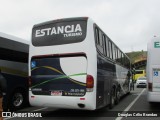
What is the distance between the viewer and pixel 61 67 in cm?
910

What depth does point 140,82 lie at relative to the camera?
3644cm

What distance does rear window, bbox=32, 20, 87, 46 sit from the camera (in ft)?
30.2

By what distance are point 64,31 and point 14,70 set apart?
10.1 ft

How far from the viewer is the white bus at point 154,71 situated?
36.7 feet

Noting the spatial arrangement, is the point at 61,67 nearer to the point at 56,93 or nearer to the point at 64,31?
the point at 56,93

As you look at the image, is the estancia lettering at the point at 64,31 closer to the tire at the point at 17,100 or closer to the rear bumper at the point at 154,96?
the tire at the point at 17,100

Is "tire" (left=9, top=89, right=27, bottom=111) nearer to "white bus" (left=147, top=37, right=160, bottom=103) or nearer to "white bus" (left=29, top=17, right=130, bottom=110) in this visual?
"white bus" (left=29, top=17, right=130, bottom=110)

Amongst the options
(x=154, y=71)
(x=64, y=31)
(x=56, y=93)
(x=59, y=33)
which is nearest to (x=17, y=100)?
(x=56, y=93)

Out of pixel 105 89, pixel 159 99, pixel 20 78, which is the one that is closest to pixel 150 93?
pixel 159 99

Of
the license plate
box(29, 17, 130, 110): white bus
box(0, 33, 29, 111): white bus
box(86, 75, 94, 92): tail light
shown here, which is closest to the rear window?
box(29, 17, 130, 110): white bus

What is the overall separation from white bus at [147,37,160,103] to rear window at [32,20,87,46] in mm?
3774

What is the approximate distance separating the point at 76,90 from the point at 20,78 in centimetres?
371

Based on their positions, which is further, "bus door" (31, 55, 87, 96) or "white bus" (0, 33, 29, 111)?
"white bus" (0, 33, 29, 111)

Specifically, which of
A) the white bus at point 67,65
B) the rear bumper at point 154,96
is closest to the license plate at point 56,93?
the white bus at point 67,65
